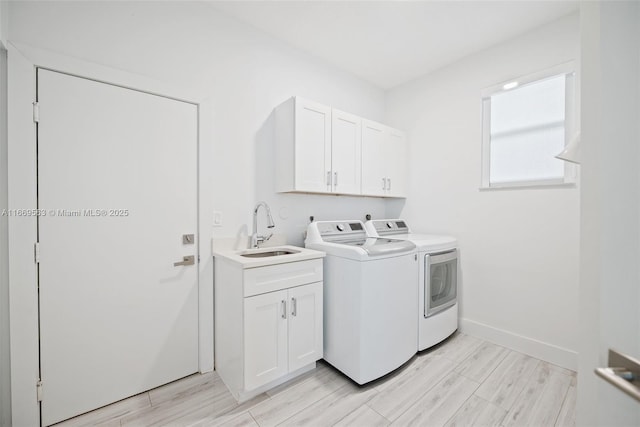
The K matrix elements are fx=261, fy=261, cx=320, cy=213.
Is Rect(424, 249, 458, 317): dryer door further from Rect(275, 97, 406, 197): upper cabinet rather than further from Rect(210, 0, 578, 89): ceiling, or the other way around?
Rect(210, 0, 578, 89): ceiling

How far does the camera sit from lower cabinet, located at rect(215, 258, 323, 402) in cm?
162

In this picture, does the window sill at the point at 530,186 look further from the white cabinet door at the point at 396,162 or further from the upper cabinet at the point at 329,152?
the upper cabinet at the point at 329,152

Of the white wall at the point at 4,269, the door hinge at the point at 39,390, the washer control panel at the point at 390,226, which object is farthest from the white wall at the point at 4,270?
the washer control panel at the point at 390,226

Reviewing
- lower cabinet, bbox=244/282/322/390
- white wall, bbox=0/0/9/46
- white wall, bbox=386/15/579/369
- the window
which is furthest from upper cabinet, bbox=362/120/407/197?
white wall, bbox=0/0/9/46

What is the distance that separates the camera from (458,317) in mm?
2629

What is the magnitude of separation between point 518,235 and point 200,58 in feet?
9.71

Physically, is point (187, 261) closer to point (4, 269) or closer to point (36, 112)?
point (4, 269)

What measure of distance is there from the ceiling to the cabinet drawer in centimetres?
194

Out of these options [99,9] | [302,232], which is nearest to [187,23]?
[99,9]

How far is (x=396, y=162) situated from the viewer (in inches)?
116

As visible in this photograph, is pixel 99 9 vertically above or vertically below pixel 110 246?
above

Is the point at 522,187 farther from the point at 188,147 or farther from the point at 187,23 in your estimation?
the point at 187,23

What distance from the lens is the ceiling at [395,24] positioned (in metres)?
1.97

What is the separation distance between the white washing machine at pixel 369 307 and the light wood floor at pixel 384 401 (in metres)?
0.14
